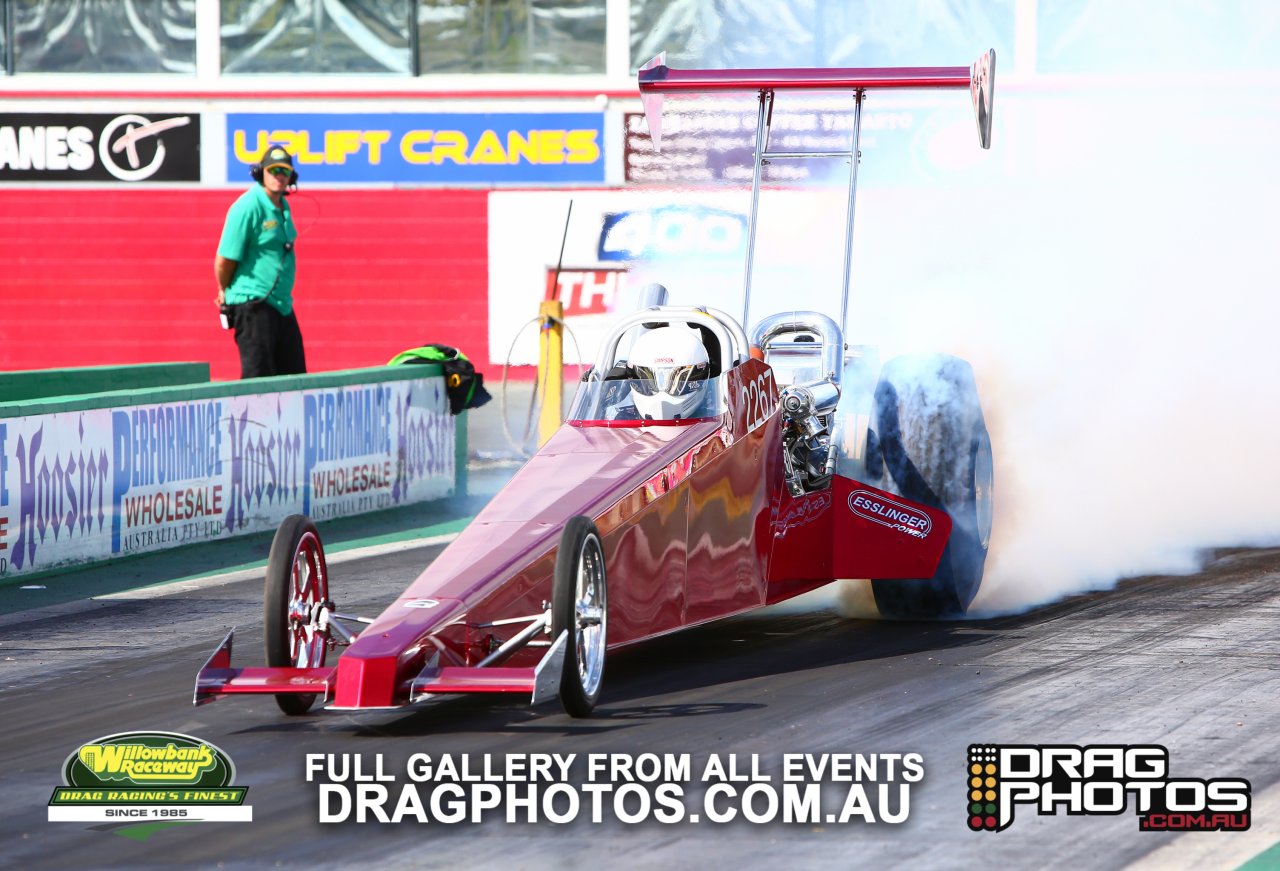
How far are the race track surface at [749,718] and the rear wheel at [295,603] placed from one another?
22 centimetres

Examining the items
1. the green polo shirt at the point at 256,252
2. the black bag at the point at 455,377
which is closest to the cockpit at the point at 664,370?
→ the green polo shirt at the point at 256,252

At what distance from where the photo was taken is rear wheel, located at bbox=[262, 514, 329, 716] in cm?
715

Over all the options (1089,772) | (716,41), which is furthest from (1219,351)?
(716,41)

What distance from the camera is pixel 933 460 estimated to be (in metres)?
9.69

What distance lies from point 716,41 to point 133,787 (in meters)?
16.3

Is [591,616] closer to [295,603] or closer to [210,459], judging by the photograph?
[295,603]

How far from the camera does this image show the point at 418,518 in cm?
1402

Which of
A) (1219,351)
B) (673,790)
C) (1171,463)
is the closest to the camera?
(673,790)

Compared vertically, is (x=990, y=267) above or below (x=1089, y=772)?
above

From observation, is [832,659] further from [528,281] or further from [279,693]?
[528,281]

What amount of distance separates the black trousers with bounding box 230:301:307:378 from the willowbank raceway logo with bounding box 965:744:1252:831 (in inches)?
332

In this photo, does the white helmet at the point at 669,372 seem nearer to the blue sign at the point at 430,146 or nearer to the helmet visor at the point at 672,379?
the helmet visor at the point at 672,379

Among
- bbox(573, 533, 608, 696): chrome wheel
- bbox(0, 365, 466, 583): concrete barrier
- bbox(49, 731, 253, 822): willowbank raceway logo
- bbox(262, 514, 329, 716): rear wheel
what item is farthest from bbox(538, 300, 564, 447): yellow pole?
bbox(49, 731, 253, 822): willowbank raceway logo

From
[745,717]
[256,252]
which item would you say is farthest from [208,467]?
[745,717]
